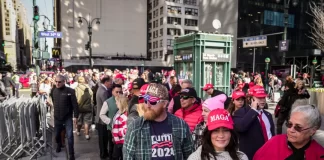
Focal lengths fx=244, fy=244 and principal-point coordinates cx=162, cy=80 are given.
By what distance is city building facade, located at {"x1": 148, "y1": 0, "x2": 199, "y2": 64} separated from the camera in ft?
210

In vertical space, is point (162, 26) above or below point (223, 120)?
above

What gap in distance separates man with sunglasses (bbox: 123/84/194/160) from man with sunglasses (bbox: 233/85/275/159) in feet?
3.31

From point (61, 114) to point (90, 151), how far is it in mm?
1394

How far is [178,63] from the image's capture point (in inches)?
526

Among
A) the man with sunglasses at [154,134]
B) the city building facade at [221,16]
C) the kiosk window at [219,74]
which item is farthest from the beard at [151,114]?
the city building facade at [221,16]

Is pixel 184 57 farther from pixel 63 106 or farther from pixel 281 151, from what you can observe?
pixel 281 151

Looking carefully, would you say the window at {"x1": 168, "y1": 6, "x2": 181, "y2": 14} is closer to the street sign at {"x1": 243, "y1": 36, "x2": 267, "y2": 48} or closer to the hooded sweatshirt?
the street sign at {"x1": 243, "y1": 36, "x2": 267, "y2": 48}

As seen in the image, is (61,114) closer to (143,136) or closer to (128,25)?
(143,136)

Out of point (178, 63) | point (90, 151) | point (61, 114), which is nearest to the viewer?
point (61, 114)

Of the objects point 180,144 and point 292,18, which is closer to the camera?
point 180,144

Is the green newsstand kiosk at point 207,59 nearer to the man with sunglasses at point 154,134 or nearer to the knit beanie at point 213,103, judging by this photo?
the knit beanie at point 213,103

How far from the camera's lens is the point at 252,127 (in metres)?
3.14

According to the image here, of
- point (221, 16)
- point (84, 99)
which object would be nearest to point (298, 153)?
point (84, 99)

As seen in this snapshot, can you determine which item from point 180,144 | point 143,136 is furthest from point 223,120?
point 143,136
